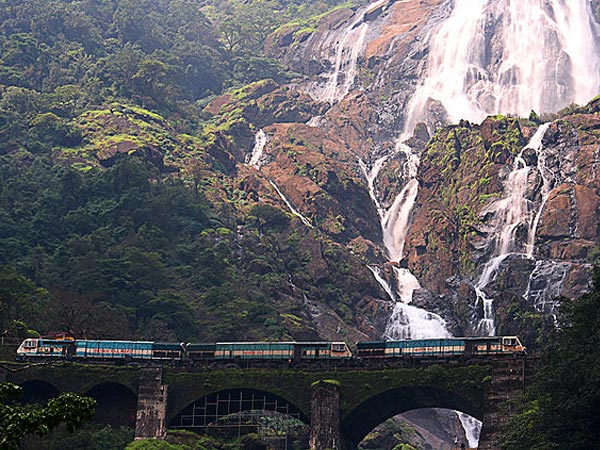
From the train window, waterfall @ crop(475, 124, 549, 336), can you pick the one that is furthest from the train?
waterfall @ crop(475, 124, 549, 336)

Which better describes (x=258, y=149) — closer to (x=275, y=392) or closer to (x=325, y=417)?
(x=275, y=392)

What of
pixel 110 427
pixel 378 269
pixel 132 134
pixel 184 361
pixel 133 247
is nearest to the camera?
pixel 110 427

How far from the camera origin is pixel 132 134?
146m

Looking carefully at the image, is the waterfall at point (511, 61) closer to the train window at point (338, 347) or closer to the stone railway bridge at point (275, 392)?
the train window at point (338, 347)

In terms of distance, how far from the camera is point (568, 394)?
53438mm

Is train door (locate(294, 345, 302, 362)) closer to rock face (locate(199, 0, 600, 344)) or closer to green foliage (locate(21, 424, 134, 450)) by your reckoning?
green foliage (locate(21, 424, 134, 450))

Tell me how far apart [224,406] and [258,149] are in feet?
324

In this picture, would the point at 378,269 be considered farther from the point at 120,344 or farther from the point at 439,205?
the point at 120,344

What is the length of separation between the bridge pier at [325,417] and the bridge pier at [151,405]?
453 inches

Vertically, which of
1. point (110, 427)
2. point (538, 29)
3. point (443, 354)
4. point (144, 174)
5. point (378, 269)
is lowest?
point (110, 427)

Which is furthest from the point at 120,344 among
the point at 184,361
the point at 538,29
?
the point at 538,29

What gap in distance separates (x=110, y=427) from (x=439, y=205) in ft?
260

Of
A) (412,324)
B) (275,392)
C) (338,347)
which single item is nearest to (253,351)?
(275,392)

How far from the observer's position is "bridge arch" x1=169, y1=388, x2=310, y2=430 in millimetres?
71875
